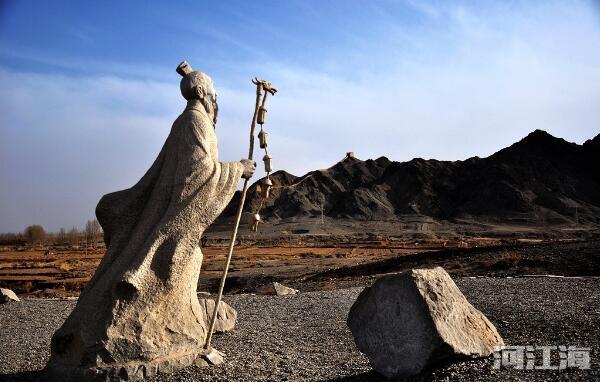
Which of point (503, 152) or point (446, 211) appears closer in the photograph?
point (446, 211)

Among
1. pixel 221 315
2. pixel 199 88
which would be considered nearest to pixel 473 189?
pixel 221 315

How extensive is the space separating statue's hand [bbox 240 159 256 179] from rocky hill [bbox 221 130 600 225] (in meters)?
75.0

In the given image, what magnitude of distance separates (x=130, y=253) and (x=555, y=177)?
327 feet

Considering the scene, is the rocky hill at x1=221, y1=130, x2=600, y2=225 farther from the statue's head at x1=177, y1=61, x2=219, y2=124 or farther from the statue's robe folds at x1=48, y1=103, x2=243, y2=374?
the statue's robe folds at x1=48, y1=103, x2=243, y2=374

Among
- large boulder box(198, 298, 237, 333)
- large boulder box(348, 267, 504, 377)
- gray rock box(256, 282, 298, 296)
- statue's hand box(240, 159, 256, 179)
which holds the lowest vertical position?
gray rock box(256, 282, 298, 296)

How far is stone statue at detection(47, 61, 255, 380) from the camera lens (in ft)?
19.3

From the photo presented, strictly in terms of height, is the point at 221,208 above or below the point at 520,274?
above

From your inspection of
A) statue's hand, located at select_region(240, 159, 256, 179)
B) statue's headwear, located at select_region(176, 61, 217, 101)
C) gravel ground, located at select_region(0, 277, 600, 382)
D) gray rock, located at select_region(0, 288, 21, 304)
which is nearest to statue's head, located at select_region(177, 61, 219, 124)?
statue's headwear, located at select_region(176, 61, 217, 101)

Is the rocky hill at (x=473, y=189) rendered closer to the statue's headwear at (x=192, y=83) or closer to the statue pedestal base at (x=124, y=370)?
the statue's headwear at (x=192, y=83)

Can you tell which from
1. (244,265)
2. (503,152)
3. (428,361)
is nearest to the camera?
(428,361)

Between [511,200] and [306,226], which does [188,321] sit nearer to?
[306,226]

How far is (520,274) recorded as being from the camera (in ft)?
53.5

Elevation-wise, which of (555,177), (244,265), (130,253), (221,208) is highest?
(555,177)

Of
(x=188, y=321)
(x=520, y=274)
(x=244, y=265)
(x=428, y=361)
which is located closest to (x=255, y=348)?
(x=188, y=321)
